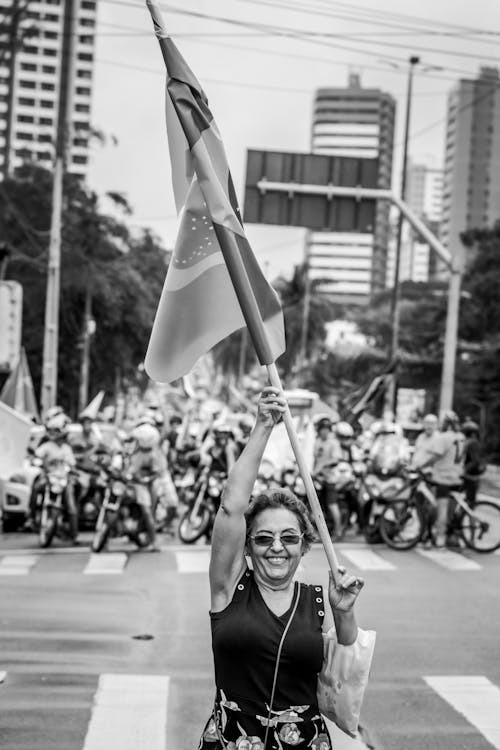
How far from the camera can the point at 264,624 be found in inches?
154

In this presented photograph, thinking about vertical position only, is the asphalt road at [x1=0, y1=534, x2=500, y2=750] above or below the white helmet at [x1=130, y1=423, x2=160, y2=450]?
below

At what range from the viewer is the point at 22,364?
25312mm

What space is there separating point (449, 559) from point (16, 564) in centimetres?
519

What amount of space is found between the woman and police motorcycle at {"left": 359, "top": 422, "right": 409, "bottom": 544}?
1230 cm

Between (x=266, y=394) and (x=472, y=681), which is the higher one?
(x=266, y=394)

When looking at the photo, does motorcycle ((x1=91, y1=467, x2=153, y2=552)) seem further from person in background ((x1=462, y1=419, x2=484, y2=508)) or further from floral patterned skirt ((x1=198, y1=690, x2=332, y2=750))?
floral patterned skirt ((x1=198, y1=690, x2=332, y2=750))

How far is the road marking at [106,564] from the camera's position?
1371cm

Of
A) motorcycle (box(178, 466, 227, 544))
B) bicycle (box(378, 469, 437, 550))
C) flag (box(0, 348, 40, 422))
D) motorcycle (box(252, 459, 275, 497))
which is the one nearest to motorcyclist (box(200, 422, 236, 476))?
motorcycle (box(178, 466, 227, 544))

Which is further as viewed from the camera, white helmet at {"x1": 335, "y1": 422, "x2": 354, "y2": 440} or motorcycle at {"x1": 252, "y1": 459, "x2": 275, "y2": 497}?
white helmet at {"x1": 335, "y1": 422, "x2": 354, "y2": 440}

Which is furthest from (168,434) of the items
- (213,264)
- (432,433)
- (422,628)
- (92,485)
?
(213,264)

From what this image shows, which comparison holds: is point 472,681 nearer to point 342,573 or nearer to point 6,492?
point 342,573

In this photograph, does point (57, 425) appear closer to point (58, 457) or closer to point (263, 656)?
point (58, 457)

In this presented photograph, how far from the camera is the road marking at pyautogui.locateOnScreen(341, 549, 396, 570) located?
570 inches

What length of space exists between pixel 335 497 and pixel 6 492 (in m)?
4.64
